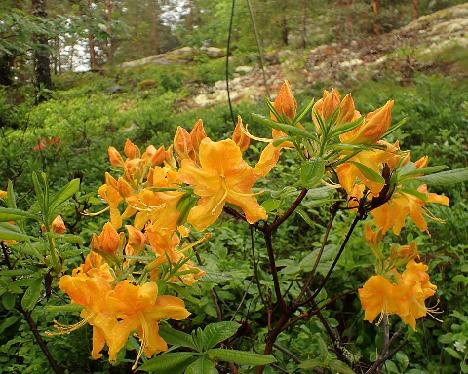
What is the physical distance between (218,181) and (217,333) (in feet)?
0.78

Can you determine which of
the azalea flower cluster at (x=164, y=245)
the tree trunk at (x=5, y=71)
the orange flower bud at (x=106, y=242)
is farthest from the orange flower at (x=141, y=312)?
the tree trunk at (x=5, y=71)

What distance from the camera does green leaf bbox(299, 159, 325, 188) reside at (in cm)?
60

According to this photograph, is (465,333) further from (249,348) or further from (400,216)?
(400,216)

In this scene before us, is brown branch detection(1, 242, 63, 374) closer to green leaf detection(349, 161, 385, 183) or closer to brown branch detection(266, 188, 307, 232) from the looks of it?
brown branch detection(266, 188, 307, 232)

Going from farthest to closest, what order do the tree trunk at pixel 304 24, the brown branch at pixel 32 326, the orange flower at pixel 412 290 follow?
the tree trunk at pixel 304 24 → the brown branch at pixel 32 326 → the orange flower at pixel 412 290

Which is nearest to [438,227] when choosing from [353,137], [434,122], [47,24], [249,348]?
[249,348]

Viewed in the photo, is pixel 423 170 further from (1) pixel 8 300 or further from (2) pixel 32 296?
(1) pixel 8 300

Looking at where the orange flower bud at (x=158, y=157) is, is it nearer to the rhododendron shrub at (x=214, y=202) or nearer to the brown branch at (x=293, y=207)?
the rhododendron shrub at (x=214, y=202)

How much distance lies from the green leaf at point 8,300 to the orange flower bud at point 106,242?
323 millimetres

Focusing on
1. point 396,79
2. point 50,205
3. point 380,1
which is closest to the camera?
point 50,205

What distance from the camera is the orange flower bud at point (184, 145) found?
761 millimetres

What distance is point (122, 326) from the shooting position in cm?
66

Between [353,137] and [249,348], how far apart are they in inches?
37.6

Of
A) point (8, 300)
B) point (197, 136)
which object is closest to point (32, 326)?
point (8, 300)
